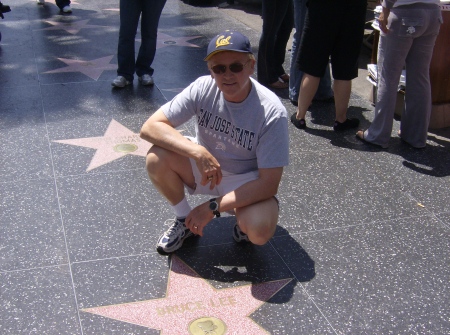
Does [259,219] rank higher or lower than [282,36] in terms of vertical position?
lower

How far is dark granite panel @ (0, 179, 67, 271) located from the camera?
3.33 meters

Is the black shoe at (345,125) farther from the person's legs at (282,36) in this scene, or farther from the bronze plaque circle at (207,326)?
the bronze plaque circle at (207,326)

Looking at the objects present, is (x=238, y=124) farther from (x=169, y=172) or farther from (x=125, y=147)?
(x=125, y=147)

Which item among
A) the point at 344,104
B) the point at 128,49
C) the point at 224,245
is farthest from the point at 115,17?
the point at 224,245

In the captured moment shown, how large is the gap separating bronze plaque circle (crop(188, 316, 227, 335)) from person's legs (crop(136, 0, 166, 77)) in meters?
3.79

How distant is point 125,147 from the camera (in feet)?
15.6

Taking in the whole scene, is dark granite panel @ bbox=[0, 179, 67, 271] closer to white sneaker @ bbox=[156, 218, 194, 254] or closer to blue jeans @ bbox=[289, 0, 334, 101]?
white sneaker @ bbox=[156, 218, 194, 254]

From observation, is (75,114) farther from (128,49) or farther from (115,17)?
(115,17)

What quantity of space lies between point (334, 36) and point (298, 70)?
23.7 inches

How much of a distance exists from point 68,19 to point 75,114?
4.24m

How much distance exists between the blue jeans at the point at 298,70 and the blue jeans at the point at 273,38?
0.89ft

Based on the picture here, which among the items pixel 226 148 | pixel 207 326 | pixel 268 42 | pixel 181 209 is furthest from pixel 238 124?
pixel 268 42

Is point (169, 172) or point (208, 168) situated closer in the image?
point (208, 168)

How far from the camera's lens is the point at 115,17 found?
9352 mm
